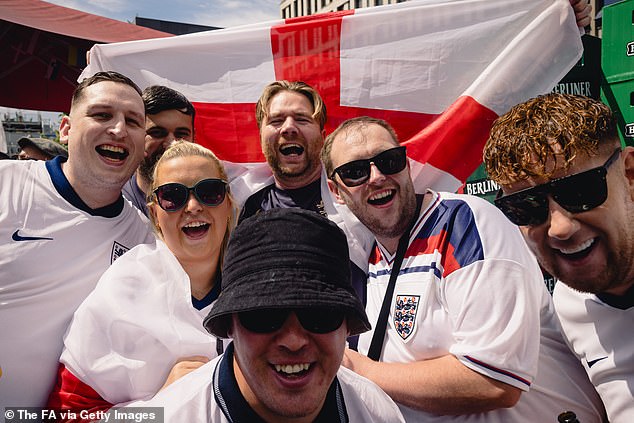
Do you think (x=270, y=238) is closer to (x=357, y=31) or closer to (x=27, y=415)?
(x=27, y=415)

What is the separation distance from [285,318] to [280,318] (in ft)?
0.04

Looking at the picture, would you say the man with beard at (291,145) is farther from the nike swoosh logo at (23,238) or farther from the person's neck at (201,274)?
the nike swoosh logo at (23,238)

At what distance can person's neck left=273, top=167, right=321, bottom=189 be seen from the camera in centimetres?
283

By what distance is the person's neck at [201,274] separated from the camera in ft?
6.66

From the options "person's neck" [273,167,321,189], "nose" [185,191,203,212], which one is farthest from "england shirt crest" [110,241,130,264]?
"person's neck" [273,167,321,189]

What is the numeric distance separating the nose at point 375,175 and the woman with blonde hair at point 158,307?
26.6 inches

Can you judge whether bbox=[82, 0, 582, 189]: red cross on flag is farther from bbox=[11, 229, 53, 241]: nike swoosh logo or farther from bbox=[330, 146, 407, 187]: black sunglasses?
bbox=[11, 229, 53, 241]: nike swoosh logo

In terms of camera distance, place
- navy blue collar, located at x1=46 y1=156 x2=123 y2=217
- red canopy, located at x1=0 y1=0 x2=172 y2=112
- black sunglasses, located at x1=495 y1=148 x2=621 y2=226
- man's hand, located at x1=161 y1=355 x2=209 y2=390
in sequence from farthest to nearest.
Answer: red canopy, located at x1=0 y1=0 x2=172 y2=112
navy blue collar, located at x1=46 y1=156 x2=123 y2=217
man's hand, located at x1=161 y1=355 x2=209 y2=390
black sunglasses, located at x1=495 y1=148 x2=621 y2=226

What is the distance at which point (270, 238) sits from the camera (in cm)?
122

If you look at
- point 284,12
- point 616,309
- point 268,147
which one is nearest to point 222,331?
point 616,309

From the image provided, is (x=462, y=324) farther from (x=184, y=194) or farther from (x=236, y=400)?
(x=184, y=194)

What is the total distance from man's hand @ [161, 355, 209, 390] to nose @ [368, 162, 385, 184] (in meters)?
1.00

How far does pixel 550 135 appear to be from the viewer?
149cm

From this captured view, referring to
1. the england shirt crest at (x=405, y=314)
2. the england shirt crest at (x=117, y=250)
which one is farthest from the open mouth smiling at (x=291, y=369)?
the england shirt crest at (x=117, y=250)
